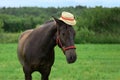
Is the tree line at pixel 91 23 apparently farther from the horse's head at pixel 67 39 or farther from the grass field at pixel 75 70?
the horse's head at pixel 67 39

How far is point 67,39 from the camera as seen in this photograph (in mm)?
5617

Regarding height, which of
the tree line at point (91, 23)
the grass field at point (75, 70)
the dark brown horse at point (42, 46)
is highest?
the dark brown horse at point (42, 46)

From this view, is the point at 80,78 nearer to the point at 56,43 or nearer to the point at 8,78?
the point at 8,78

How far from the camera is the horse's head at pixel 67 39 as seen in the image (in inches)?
218

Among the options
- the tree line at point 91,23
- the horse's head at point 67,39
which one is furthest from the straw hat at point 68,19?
the tree line at point 91,23

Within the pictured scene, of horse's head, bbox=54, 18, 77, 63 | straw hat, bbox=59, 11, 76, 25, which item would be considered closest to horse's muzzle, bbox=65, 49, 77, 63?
horse's head, bbox=54, 18, 77, 63

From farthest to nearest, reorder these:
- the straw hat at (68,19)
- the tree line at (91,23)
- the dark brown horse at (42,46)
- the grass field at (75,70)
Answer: the tree line at (91,23) → the grass field at (75,70) → the dark brown horse at (42,46) → the straw hat at (68,19)

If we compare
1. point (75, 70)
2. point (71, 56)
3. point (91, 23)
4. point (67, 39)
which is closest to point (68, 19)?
point (67, 39)

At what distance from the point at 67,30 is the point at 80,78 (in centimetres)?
574

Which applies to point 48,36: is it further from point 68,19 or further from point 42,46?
point 68,19

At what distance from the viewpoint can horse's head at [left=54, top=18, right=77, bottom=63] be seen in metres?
5.54

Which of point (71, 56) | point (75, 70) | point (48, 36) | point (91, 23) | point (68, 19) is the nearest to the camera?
point (71, 56)

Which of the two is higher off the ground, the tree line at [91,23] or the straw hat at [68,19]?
the straw hat at [68,19]

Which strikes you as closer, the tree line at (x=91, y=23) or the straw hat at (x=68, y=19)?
the straw hat at (x=68, y=19)
